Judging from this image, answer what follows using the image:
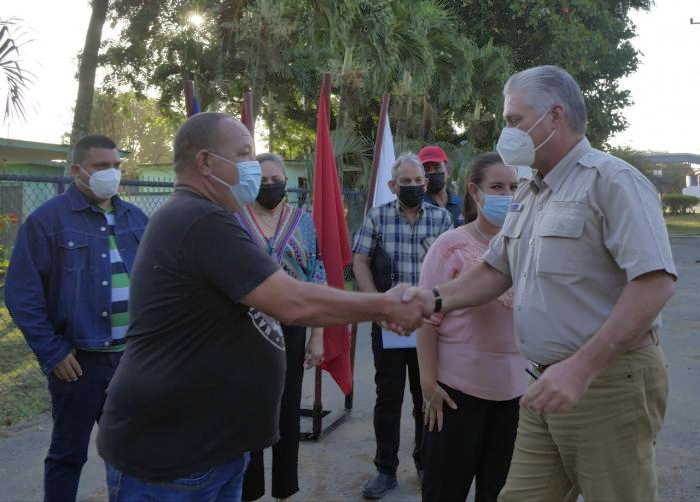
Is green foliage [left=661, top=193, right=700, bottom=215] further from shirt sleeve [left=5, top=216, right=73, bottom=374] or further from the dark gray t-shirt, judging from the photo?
the dark gray t-shirt

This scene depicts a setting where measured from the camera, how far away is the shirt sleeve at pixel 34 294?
12.3ft

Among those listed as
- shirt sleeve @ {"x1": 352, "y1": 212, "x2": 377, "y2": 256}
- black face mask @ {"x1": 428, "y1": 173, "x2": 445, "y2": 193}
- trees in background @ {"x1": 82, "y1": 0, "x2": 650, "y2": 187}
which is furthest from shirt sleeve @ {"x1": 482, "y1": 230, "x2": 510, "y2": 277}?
trees in background @ {"x1": 82, "y1": 0, "x2": 650, "y2": 187}

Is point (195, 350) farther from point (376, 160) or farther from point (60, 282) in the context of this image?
point (376, 160)

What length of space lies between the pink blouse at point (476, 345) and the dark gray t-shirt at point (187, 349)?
1.27 metres

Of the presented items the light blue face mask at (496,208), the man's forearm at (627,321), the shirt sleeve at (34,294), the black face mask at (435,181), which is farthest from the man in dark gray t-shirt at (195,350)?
the black face mask at (435,181)

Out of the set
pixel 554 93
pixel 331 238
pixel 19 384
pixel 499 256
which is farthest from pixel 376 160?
pixel 19 384

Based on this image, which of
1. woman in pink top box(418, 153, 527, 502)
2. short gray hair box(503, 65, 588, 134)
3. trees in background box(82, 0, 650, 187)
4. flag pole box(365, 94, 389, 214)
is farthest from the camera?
trees in background box(82, 0, 650, 187)

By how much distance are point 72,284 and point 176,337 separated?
5.86 ft

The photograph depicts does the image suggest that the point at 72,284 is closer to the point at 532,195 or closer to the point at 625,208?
the point at 532,195

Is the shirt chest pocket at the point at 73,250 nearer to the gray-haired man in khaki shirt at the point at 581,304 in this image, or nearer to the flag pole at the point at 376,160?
the gray-haired man in khaki shirt at the point at 581,304

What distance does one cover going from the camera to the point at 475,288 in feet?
10.3

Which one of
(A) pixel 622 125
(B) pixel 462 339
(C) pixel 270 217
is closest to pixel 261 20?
(C) pixel 270 217

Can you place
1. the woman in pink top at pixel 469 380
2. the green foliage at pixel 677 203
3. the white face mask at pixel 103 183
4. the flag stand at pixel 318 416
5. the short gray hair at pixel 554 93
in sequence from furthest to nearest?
the green foliage at pixel 677 203 → the flag stand at pixel 318 416 → the white face mask at pixel 103 183 → the woman in pink top at pixel 469 380 → the short gray hair at pixel 554 93

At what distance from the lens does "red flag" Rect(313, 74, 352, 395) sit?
5.27 meters
